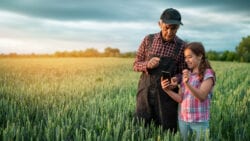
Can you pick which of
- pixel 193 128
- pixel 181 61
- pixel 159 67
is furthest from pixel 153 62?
pixel 193 128

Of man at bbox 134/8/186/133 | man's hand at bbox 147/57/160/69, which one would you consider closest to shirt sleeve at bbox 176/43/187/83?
man at bbox 134/8/186/133

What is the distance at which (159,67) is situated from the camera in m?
4.82

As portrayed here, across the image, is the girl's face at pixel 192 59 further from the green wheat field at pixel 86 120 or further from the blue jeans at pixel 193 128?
the green wheat field at pixel 86 120

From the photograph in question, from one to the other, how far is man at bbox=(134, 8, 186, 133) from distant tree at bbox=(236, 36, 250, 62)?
42.3m

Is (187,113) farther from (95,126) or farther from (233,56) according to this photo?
(233,56)

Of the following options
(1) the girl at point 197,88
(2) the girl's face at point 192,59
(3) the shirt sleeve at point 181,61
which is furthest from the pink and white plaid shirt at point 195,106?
(3) the shirt sleeve at point 181,61

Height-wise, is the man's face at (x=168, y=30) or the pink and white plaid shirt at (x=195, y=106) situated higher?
the man's face at (x=168, y=30)

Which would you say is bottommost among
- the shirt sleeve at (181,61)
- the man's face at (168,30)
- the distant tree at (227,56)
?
the distant tree at (227,56)

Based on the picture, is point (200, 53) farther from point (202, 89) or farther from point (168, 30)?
point (168, 30)

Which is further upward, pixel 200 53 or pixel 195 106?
pixel 200 53

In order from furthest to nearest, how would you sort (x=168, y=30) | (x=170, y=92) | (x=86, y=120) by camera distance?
(x=86, y=120) → (x=168, y=30) → (x=170, y=92)

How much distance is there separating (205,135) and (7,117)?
111 inches

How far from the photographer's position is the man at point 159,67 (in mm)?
4781

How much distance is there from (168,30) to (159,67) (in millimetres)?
444
